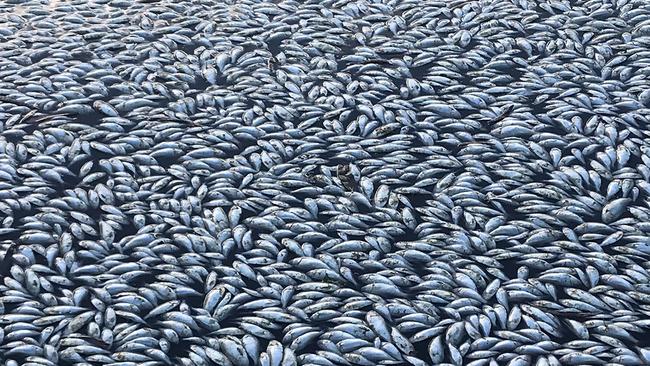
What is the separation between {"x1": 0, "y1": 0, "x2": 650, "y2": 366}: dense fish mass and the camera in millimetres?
5996

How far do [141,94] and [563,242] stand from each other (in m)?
4.90

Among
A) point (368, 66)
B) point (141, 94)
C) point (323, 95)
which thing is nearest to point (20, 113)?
point (141, 94)

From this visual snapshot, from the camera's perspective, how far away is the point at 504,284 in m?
6.34

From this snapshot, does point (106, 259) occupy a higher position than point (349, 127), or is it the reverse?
point (349, 127)

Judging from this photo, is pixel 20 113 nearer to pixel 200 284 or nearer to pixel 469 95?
pixel 200 284

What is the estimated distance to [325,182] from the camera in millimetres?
7504

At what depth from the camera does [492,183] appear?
7426 mm

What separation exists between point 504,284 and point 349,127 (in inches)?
103

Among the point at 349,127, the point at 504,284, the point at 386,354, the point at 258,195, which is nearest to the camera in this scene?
the point at 386,354

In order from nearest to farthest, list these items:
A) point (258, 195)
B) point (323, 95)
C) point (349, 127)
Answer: point (258, 195)
point (349, 127)
point (323, 95)

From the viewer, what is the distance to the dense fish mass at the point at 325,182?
5996mm

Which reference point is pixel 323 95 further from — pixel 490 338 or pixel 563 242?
pixel 490 338

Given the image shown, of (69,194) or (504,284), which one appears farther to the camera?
(69,194)

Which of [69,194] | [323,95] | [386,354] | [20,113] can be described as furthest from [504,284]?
[20,113]
